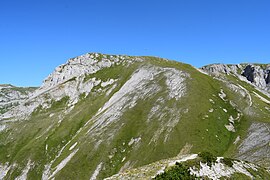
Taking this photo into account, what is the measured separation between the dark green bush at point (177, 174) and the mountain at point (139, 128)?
48665mm

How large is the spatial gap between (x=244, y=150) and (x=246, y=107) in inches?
1375

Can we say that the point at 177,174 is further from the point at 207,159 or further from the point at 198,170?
the point at 207,159

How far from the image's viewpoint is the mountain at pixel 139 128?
95.4m

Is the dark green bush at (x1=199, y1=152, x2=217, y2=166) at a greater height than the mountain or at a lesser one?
lesser

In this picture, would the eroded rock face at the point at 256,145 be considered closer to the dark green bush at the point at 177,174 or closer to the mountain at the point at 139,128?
the mountain at the point at 139,128

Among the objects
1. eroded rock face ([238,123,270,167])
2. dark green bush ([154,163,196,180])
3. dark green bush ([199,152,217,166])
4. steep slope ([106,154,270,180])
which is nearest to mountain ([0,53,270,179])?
eroded rock face ([238,123,270,167])

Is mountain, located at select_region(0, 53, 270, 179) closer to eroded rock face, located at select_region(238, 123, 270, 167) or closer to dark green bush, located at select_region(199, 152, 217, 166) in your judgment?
eroded rock face, located at select_region(238, 123, 270, 167)

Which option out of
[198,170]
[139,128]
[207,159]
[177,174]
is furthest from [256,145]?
[177,174]

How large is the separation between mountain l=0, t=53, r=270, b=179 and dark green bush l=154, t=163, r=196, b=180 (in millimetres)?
48665

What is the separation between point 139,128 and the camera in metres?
114

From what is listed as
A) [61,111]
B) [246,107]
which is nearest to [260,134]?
[246,107]

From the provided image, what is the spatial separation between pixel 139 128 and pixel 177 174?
90.4m

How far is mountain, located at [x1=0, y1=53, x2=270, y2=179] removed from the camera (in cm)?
9538

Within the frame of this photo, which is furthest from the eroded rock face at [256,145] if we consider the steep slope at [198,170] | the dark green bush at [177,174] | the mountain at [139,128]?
the dark green bush at [177,174]
